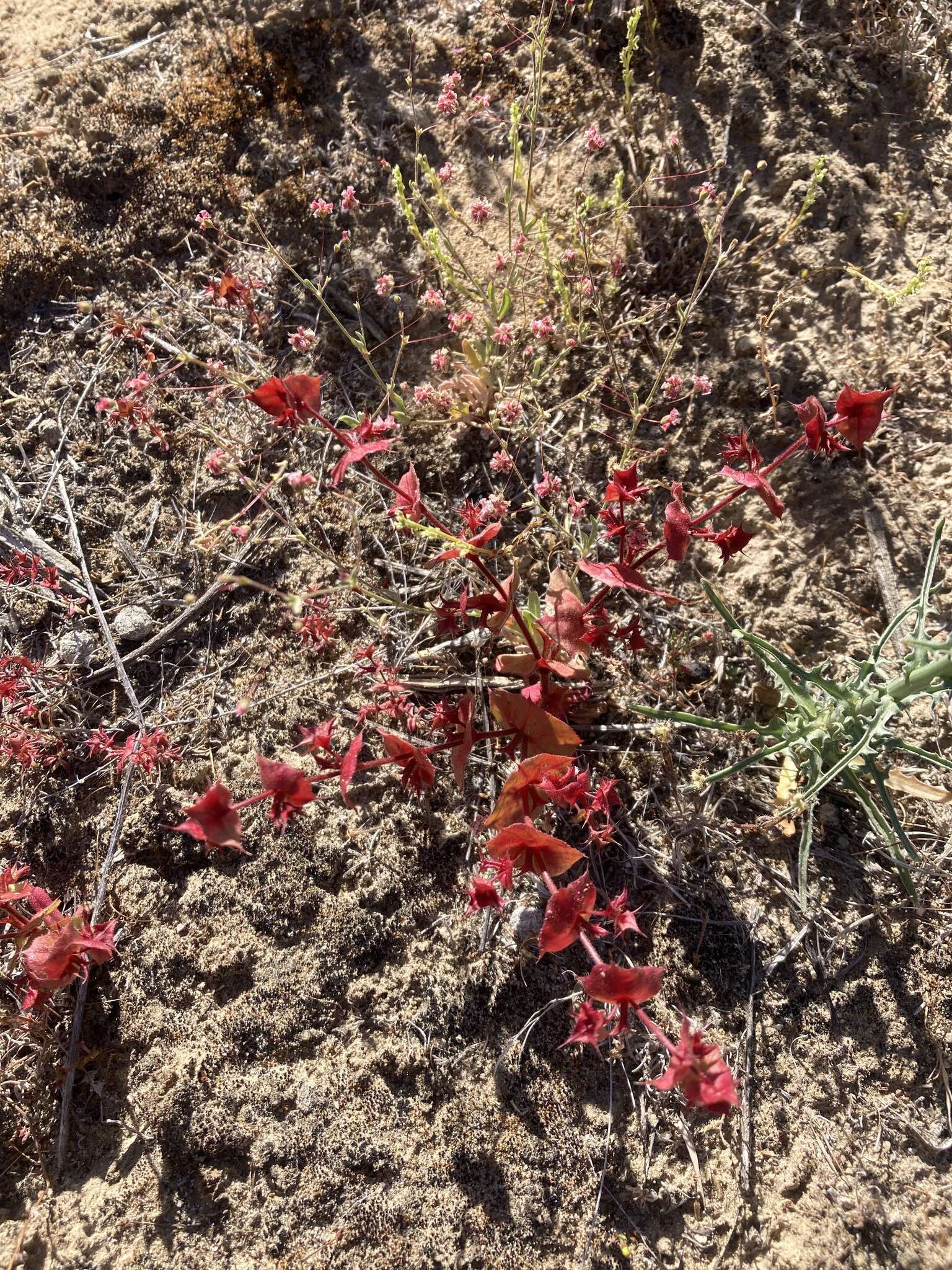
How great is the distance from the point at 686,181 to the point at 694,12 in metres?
0.71

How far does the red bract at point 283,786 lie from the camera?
1848 millimetres

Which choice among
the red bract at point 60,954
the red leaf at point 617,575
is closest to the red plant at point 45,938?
the red bract at point 60,954

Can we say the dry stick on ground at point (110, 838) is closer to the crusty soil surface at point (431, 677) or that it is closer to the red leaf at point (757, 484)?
the crusty soil surface at point (431, 677)

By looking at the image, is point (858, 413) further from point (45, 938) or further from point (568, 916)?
point (45, 938)

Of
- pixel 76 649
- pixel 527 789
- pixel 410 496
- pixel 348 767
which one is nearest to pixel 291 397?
pixel 410 496

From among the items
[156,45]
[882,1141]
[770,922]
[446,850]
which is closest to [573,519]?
[446,850]

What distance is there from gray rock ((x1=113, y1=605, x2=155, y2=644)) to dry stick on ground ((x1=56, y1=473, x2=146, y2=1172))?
35 mm

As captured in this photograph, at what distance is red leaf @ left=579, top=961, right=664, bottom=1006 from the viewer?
1795 millimetres

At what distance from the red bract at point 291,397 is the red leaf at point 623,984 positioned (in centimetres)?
151

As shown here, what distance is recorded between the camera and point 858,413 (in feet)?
6.41

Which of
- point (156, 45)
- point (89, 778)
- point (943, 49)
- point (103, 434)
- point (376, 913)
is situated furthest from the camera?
point (156, 45)

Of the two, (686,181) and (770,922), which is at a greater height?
(686,181)

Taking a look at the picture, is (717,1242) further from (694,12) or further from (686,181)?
(694,12)

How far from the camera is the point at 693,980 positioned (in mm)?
2361
